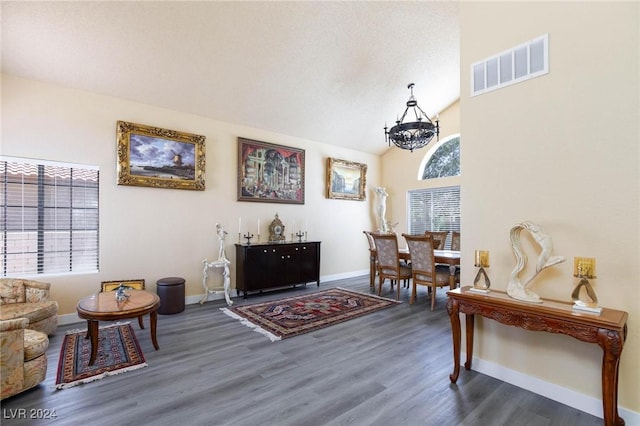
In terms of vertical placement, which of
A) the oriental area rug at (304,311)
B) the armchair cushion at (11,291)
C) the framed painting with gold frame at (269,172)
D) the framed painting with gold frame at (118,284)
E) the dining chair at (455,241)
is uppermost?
the framed painting with gold frame at (269,172)

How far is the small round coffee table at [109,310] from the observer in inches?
107

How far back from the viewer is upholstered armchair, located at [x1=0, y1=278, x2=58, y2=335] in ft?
10.1

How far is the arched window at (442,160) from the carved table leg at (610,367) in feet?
17.1

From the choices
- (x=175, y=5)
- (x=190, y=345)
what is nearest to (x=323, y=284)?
(x=190, y=345)

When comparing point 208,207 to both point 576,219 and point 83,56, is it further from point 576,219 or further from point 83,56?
point 576,219

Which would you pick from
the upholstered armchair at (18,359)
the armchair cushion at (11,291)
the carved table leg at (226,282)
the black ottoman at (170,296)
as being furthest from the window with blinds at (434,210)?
the armchair cushion at (11,291)

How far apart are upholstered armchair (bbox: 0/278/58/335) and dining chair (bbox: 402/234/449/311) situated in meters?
4.72

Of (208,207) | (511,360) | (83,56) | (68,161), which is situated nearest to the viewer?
(511,360)

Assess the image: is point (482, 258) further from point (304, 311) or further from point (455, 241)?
point (455, 241)

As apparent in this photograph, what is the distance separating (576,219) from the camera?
223 centimetres

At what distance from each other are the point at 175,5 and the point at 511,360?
4.81 metres

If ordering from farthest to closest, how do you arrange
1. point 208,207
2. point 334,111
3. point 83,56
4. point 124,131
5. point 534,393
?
point 334,111
point 208,207
point 124,131
point 83,56
point 534,393

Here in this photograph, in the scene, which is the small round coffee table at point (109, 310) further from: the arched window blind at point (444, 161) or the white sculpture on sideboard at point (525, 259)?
the arched window blind at point (444, 161)

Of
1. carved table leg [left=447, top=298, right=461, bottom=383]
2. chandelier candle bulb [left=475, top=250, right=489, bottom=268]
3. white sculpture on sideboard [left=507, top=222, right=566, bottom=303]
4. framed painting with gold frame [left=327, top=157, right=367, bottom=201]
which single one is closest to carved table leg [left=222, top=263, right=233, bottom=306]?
framed painting with gold frame [left=327, top=157, right=367, bottom=201]
